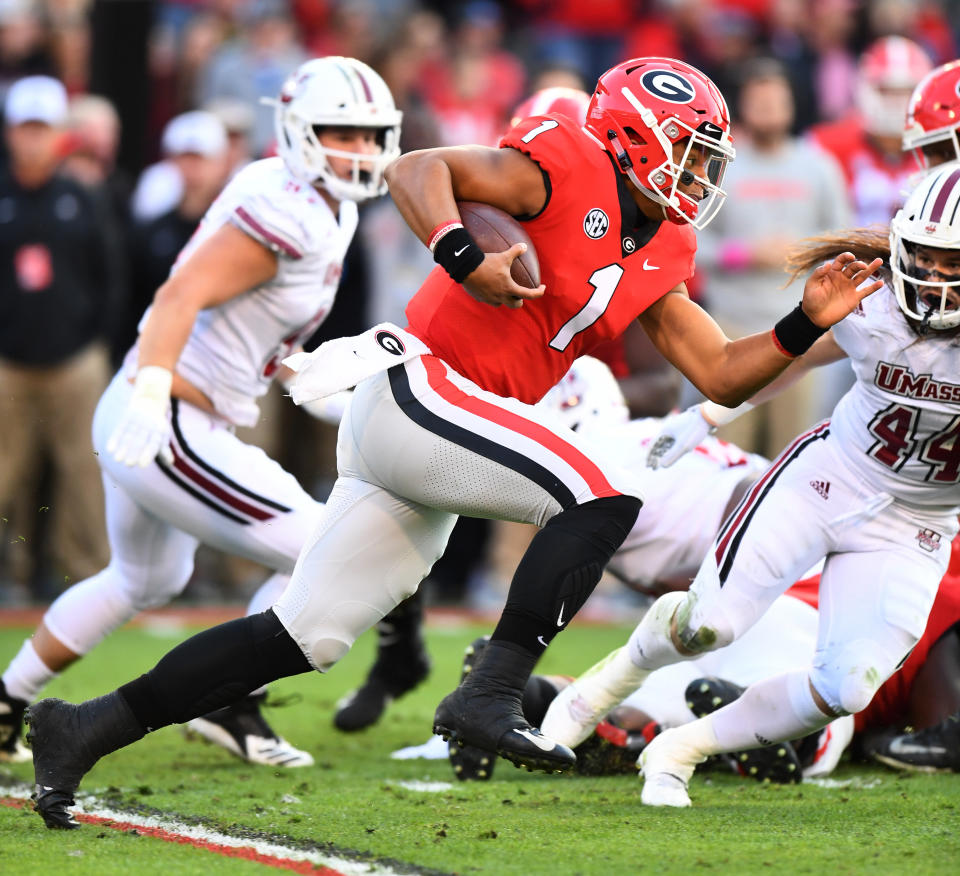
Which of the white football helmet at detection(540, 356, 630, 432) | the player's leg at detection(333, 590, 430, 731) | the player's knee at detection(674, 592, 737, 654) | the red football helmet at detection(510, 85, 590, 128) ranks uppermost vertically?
the red football helmet at detection(510, 85, 590, 128)

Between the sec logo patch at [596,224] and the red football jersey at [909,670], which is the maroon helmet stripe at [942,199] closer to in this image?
the sec logo patch at [596,224]

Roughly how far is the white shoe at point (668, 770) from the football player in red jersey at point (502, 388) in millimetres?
754

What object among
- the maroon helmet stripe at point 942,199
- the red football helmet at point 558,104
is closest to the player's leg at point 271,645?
the maroon helmet stripe at point 942,199

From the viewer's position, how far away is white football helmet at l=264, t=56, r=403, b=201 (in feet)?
15.6

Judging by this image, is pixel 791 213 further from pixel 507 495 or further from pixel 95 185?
pixel 507 495

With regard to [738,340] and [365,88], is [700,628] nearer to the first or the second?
[738,340]

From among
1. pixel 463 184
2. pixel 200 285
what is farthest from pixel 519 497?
pixel 200 285

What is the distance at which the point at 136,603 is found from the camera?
4.74 m

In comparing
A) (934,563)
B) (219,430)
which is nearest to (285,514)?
(219,430)

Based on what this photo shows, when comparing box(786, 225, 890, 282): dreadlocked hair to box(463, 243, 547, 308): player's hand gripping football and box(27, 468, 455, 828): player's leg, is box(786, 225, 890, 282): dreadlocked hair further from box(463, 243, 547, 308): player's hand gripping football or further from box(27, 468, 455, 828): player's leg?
box(27, 468, 455, 828): player's leg

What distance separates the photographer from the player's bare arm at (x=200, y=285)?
4.37 metres

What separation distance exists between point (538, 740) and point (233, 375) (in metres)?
1.87

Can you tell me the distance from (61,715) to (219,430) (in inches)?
47.7

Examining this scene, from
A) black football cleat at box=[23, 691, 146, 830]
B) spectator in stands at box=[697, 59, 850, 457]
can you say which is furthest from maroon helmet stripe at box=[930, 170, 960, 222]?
spectator in stands at box=[697, 59, 850, 457]
